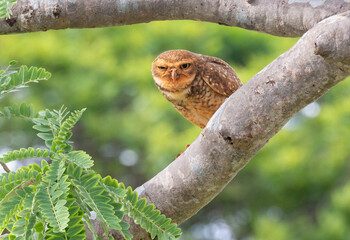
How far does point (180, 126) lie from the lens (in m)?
7.58

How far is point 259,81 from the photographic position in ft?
7.80

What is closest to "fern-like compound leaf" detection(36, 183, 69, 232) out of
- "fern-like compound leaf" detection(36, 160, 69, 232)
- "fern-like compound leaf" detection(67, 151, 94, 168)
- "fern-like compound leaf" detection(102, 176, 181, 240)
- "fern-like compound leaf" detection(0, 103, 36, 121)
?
"fern-like compound leaf" detection(36, 160, 69, 232)

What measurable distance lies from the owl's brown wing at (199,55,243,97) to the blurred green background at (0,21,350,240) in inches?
136

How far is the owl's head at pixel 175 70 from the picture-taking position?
3732 mm

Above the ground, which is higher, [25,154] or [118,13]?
[118,13]

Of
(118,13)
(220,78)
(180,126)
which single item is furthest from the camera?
(180,126)

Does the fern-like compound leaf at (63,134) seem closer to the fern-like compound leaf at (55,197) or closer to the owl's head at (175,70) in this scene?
the fern-like compound leaf at (55,197)

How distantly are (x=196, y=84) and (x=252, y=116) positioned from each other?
137 centimetres

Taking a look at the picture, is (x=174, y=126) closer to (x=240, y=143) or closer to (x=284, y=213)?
(x=284, y=213)

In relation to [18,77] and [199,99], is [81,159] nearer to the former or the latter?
[18,77]

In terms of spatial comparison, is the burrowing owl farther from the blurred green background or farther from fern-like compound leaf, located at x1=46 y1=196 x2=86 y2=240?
the blurred green background

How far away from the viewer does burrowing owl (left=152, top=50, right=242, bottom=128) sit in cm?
369

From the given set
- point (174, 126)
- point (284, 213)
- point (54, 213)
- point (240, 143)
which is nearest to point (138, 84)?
point (174, 126)

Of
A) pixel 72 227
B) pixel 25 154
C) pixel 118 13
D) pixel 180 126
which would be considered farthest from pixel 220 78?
pixel 180 126
